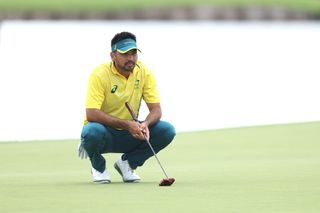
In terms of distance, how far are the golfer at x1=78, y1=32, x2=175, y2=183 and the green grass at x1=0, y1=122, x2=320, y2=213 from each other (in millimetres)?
197

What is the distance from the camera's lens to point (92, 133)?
9.59m

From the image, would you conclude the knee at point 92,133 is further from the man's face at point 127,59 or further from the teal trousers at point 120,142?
the man's face at point 127,59

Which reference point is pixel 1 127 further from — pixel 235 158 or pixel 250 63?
pixel 250 63

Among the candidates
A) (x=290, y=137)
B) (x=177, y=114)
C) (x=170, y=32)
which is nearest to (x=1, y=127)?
(x=177, y=114)

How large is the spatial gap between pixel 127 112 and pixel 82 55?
17790 millimetres

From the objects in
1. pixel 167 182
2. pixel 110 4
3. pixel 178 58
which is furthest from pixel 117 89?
pixel 110 4

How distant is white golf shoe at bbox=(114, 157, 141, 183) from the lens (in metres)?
9.85

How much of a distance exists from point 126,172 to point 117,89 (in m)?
0.64

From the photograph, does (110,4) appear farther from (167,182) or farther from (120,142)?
(167,182)

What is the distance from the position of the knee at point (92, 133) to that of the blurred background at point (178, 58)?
5.46 meters

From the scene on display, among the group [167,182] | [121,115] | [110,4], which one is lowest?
[110,4]

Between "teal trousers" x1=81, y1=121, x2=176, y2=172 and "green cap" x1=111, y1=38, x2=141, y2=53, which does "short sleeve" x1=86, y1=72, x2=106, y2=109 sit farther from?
"green cap" x1=111, y1=38, x2=141, y2=53

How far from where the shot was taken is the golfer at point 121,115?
9.55 meters

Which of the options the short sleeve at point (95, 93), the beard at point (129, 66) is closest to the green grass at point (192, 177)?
the short sleeve at point (95, 93)
